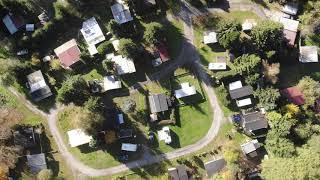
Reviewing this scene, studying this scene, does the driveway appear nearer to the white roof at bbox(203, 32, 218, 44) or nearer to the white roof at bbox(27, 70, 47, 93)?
the white roof at bbox(203, 32, 218, 44)

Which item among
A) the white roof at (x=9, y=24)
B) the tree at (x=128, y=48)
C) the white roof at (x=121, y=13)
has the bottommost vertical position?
the tree at (x=128, y=48)

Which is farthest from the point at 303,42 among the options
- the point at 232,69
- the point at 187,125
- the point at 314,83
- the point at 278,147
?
the point at 187,125

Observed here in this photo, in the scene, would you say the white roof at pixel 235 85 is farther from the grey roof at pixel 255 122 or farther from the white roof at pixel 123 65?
the white roof at pixel 123 65

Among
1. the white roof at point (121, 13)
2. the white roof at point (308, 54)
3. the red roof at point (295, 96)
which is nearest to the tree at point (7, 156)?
the white roof at point (121, 13)

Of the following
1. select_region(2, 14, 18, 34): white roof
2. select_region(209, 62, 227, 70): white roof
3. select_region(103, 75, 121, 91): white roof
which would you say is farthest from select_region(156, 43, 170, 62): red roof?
select_region(2, 14, 18, 34): white roof

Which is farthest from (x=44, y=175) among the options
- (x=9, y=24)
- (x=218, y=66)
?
(x=218, y=66)

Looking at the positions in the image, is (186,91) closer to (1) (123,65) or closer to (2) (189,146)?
(2) (189,146)
